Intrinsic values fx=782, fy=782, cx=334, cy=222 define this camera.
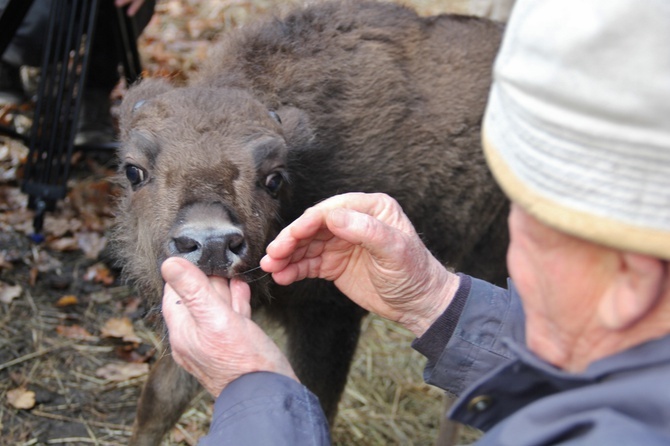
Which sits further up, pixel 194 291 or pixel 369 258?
pixel 194 291

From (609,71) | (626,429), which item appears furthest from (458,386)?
(609,71)

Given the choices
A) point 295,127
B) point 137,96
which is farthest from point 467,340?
point 137,96

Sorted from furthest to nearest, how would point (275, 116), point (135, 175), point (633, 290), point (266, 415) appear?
point (275, 116) → point (135, 175) → point (266, 415) → point (633, 290)

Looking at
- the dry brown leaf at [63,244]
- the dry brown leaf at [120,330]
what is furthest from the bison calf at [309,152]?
the dry brown leaf at [63,244]

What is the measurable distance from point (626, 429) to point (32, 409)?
4.06 metres

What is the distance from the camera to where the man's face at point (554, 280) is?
1578 mm

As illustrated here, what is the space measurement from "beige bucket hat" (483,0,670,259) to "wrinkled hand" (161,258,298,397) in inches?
41.8

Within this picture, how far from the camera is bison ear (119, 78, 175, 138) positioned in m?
4.00

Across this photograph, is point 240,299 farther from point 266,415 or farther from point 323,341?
point 323,341

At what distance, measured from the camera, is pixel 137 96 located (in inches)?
162

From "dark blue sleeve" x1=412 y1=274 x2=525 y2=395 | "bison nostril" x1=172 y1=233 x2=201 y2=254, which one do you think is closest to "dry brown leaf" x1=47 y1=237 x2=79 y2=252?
"bison nostril" x1=172 y1=233 x2=201 y2=254

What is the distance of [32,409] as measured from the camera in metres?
4.66

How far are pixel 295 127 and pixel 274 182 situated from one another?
1.24 ft

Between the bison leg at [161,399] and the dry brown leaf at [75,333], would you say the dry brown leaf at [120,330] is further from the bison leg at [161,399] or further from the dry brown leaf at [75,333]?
the bison leg at [161,399]
